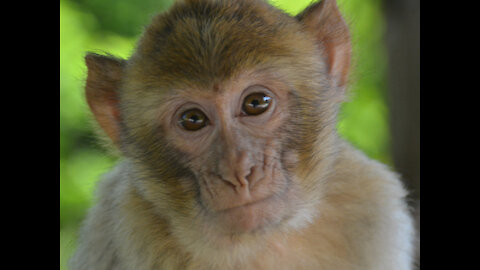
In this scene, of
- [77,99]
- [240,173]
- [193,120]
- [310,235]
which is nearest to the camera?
[240,173]

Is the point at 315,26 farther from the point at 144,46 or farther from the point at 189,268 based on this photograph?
the point at 189,268

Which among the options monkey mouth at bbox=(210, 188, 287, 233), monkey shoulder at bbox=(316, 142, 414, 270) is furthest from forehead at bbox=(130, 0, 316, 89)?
monkey shoulder at bbox=(316, 142, 414, 270)

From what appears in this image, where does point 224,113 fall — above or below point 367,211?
above

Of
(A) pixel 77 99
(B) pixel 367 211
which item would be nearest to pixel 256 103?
(B) pixel 367 211

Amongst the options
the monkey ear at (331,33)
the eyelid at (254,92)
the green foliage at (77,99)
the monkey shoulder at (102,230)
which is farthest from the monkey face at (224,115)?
the green foliage at (77,99)

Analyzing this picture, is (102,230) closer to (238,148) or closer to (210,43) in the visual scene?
(238,148)

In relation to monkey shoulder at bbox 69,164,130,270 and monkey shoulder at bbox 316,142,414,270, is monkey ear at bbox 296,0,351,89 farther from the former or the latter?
monkey shoulder at bbox 69,164,130,270
